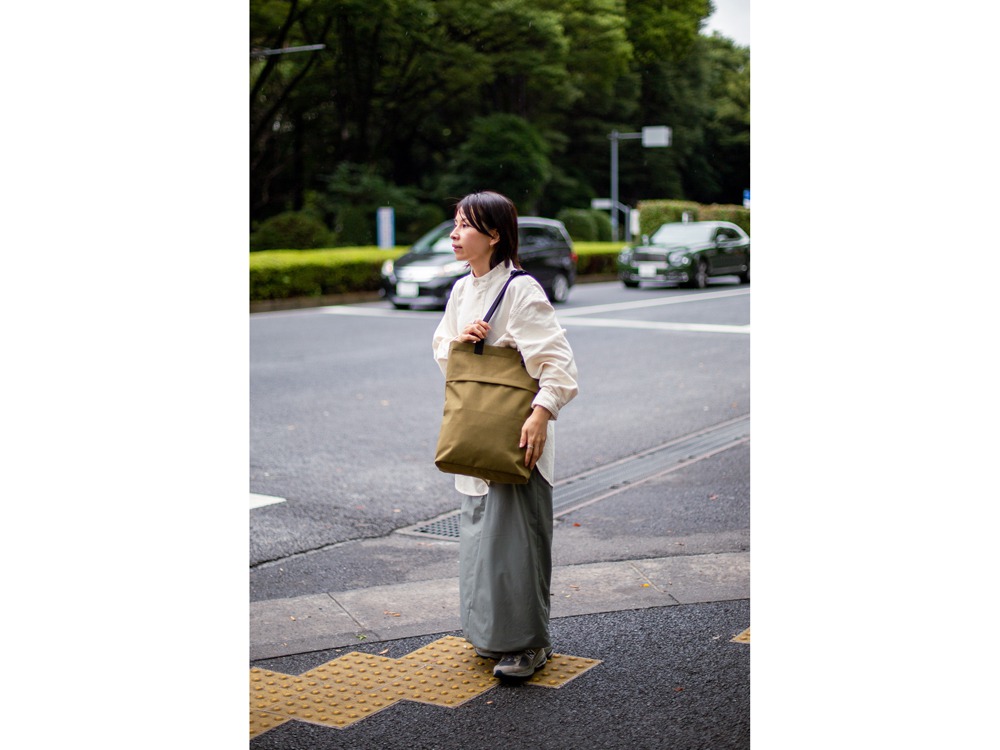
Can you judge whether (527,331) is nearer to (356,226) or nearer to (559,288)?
(559,288)

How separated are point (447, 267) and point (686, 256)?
180 inches

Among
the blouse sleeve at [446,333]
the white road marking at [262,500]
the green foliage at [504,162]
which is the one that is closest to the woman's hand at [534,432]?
the blouse sleeve at [446,333]

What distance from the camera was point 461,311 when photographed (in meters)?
3.37

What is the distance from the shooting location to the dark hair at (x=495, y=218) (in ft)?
10.7

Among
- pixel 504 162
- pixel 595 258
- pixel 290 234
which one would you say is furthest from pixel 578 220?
pixel 290 234

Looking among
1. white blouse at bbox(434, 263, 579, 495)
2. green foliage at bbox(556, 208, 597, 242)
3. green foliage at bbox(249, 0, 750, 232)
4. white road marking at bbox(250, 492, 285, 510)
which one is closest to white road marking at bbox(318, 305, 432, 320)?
green foliage at bbox(249, 0, 750, 232)

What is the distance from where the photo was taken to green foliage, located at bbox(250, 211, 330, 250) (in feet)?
73.1

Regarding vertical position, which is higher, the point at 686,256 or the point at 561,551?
the point at 686,256

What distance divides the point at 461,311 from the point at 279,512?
256 cm

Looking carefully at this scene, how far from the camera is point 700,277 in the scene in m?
13.4

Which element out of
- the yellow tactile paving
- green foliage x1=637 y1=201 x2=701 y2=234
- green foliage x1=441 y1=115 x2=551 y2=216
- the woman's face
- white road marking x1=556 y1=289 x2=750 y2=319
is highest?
green foliage x1=441 y1=115 x2=551 y2=216

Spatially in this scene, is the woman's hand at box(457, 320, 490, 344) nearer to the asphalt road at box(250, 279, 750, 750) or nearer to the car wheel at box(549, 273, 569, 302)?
the asphalt road at box(250, 279, 750, 750)

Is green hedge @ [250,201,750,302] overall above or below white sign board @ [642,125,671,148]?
below

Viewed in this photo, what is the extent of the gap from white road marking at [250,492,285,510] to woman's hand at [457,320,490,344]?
2793mm
